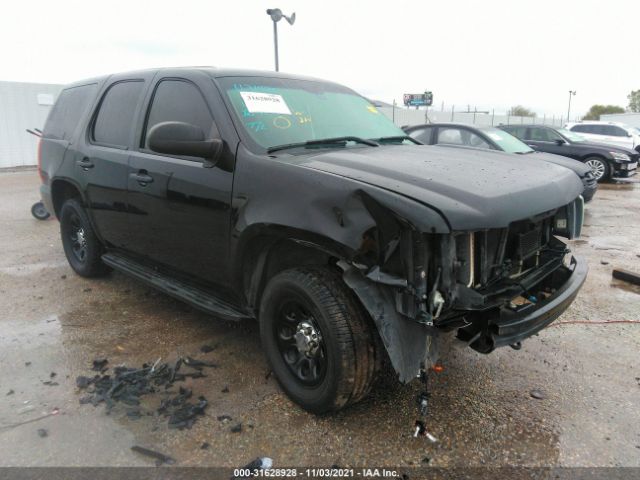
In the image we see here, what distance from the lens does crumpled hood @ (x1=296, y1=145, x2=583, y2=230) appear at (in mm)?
2078

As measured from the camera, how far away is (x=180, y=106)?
131 inches

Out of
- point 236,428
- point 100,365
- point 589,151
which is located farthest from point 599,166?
point 100,365

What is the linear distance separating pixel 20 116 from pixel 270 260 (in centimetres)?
1807

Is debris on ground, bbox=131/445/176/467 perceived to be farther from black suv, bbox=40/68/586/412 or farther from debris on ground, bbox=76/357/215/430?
black suv, bbox=40/68/586/412

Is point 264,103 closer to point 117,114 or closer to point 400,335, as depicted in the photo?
point 117,114

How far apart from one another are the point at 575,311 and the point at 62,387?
3.95 m

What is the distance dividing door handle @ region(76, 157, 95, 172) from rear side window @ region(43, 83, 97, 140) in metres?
0.50

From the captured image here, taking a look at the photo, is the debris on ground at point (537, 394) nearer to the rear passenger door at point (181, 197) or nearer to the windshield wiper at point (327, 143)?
the windshield wiper at point (327, 143)

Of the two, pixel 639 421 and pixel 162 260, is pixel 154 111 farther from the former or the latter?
pixel 639 421

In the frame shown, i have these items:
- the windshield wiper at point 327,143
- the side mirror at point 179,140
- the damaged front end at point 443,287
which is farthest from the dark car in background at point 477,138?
the side mirror at point 179,140

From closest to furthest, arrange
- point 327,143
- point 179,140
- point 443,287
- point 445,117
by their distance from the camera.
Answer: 1. point 443,287
2. point 179,140
3. point 327,143
4. point 445,117

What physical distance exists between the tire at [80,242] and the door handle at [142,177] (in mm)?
1177

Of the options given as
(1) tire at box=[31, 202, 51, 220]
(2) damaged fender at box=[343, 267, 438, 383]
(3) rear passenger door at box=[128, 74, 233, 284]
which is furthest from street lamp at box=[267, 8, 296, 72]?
(2) damaged fender at box=[343, 267, 438, 383]

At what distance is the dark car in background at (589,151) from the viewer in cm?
1279
